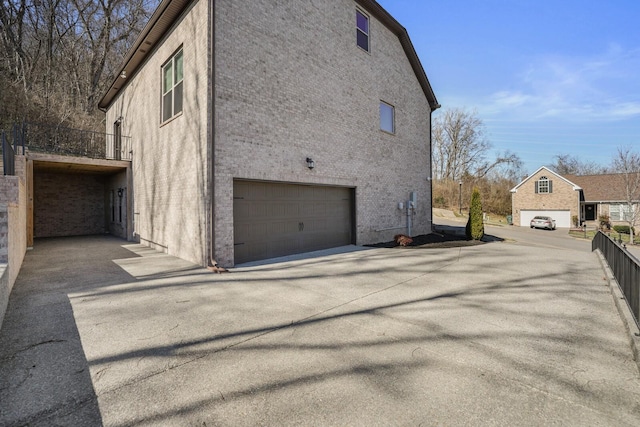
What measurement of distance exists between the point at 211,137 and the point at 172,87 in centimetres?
340

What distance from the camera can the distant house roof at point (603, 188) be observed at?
31631 mm

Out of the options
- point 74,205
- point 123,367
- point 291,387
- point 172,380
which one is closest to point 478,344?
point 291,387

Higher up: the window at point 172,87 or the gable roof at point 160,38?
the gable roof at point 160,38

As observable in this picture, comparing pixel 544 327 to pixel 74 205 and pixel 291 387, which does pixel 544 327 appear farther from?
pixel 74 205

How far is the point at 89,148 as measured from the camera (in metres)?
15.0

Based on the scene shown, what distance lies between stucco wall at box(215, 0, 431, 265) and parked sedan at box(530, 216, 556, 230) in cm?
2559

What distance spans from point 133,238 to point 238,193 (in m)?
6.93

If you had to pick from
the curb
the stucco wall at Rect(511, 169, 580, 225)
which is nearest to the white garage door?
the stucco wall at Rect(511, 169, 580, 225)

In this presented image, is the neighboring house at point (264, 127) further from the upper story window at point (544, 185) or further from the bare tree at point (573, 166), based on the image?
the bare tree at point (573, 166)

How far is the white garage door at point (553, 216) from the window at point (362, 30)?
33.6 meters

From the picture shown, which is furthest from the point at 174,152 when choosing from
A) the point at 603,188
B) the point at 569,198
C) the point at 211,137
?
the point at 603,188

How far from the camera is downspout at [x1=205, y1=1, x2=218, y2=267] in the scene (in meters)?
7.04

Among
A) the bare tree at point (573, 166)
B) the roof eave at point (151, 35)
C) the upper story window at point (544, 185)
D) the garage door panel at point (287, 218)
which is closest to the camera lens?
the garage door panel at point (287, 218)

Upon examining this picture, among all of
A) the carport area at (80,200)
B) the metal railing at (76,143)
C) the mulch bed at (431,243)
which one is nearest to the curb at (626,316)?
the mulch bed at (431,243)
